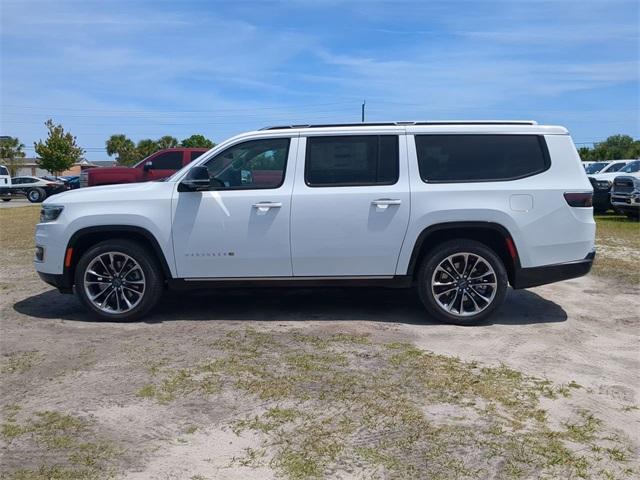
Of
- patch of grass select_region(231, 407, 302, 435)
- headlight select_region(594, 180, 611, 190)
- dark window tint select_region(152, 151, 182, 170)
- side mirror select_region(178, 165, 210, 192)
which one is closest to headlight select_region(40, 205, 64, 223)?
side mirror select_region(178, 165, 210, 192)

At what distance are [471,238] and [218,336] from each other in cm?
260

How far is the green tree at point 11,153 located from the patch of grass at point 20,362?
69.0 m

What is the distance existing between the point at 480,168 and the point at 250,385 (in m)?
3.15

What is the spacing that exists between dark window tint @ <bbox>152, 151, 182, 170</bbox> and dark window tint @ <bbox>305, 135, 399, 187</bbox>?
10.9 m

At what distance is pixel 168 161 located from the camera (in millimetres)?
16734

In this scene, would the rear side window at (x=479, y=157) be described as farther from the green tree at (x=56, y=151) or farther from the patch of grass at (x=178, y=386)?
the green tree at (x=56, y=151)

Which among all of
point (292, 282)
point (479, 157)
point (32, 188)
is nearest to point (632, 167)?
point (479, 157)

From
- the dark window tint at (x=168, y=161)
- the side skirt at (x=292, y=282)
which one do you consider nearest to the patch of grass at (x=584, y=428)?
the side skirt at (x=292, y=282)

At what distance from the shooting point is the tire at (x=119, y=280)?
631cm

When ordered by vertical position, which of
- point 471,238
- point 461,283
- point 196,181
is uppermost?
point 196,181

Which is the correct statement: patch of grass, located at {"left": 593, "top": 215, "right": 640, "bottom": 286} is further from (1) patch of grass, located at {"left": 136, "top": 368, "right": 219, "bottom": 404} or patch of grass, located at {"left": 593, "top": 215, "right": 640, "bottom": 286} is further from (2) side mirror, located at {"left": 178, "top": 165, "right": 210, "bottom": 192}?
(1) patch of grass, located at {"left": 136, "top": 368, "right": 219, "bottom": 404}

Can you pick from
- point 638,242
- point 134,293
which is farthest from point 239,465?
point 638,242

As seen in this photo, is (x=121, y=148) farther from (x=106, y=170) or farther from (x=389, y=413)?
(x=389, y=413)

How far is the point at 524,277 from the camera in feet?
20.4
